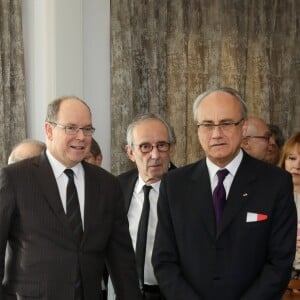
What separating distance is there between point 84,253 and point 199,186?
55 cm

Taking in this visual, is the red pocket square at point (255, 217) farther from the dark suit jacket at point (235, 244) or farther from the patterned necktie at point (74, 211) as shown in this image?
the patterned necktie at point (74, 211)

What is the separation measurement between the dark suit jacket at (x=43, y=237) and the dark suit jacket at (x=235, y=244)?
28cm

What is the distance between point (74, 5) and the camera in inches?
184

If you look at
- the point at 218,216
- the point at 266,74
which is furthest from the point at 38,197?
the point at 266,74

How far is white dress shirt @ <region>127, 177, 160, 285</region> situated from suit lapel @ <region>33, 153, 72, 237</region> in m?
0.57

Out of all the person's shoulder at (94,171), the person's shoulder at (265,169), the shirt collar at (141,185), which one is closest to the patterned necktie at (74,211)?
the person's shoulder at (94,171)

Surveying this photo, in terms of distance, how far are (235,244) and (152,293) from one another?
→ 597 millimetres

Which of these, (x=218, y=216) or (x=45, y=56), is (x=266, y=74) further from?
(x=218, y=216)

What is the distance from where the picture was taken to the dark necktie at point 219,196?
8.42 feet

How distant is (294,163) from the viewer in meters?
3.34

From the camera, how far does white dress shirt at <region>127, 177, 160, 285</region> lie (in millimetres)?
2936

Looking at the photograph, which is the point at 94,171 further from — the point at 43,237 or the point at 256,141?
the point at 256,141

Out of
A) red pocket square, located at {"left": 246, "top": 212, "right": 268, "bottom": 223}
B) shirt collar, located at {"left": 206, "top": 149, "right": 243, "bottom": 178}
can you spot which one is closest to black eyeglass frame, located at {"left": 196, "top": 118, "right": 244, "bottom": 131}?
shirt collar, located at {"left": 206, "top": 149, "right": 243, "bottom": 178}

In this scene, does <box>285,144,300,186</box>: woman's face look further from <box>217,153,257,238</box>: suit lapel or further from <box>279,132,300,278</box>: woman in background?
<box>217,153,257,238</box>: suit lapel
